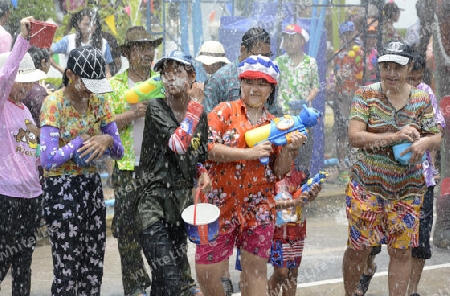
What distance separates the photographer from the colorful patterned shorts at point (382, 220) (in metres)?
5.92

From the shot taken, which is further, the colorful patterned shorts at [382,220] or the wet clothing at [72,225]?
the colorful patterned shorts at [382,220]

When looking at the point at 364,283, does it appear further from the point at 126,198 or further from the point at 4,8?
the point at 4,8

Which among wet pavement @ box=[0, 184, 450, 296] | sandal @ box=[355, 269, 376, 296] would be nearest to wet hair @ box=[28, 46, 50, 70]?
wet pavement @ box=[0, 184, 450, 296]

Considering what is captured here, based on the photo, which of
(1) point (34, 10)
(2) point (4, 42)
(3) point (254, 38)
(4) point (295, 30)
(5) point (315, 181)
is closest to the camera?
(5) point (315, 181)

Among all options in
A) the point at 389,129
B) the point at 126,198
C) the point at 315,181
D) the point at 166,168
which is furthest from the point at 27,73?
the point at 389,129

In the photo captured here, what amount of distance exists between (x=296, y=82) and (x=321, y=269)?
370 centimetres

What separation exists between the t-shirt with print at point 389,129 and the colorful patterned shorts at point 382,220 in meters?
0.06

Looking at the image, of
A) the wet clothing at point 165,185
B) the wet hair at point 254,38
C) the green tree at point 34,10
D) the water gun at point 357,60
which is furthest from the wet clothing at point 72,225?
the green tree at point 34,10

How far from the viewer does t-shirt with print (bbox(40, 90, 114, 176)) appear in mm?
Answer: 5125

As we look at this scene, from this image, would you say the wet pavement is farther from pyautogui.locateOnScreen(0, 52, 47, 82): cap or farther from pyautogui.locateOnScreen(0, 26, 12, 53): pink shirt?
pyautogui.locateOnScreen(0, 26, 12, 53): pink shirt

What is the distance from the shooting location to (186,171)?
504 centimetres

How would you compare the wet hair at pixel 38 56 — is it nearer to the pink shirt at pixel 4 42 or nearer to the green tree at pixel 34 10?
the pink shirt at pixel 4 42

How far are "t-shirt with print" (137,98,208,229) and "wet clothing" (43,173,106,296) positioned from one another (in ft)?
1.43

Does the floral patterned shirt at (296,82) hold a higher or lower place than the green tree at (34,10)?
lower
